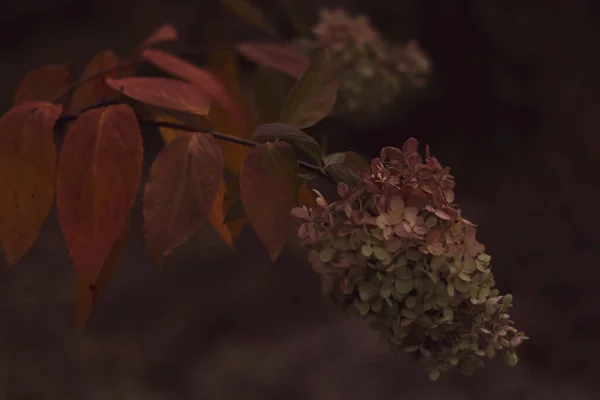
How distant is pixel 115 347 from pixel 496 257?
3.14ft

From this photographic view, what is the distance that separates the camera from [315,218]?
44 centimetres

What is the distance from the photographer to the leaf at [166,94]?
0.51 meters

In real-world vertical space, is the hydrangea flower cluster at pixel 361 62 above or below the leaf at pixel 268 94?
Result: below

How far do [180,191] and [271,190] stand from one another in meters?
0.06

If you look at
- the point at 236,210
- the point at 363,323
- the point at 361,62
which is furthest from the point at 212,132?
the point at 363,323

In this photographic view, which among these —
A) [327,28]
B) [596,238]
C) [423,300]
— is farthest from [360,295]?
[596,238]

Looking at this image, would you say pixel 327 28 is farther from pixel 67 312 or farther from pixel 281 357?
pixel 67 312

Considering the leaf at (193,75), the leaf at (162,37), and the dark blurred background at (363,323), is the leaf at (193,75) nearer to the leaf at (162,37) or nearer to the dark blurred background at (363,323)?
the leaf at (162,37)

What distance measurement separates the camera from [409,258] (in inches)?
16.7

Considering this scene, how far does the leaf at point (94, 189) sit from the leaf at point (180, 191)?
2cm

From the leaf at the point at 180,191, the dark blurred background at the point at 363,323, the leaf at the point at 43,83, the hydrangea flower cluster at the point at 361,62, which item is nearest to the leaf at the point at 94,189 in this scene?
the leaf at the point at 180,191

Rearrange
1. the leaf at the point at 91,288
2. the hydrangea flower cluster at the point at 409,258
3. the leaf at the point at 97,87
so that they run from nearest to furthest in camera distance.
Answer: the hydrangea flower cluster at the point at 409,258 → the leaf at the point at 91,288 → the leaf at the point at 97,87

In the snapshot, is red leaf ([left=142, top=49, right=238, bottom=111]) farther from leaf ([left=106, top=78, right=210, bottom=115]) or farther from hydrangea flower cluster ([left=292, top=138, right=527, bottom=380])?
hydrangea flower cluster ([left=292, top=138, right=527, bottom=380])

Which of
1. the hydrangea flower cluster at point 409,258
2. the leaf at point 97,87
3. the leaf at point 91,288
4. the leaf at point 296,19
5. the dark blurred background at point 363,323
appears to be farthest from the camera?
the dark blurred background at point 363,323
